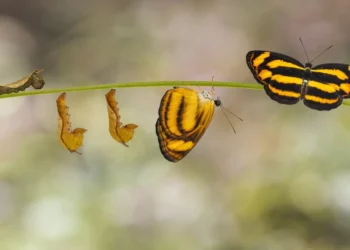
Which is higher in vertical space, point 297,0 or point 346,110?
point 297,0

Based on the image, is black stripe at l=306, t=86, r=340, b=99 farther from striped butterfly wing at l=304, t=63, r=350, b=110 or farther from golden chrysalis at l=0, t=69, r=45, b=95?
golden chrysalis at l=0, t=69, r=45, b=95

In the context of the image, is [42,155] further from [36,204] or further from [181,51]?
[181,51]

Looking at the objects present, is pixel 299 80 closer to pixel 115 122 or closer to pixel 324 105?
pixel 324 105

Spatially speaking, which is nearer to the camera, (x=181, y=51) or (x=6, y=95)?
(x=6, y=95)

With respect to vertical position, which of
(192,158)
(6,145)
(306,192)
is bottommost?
(306,192)

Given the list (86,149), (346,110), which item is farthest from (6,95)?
(346,110)

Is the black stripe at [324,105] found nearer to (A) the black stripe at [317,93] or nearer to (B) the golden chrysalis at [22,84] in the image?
(A) the black stripe at [317,93]

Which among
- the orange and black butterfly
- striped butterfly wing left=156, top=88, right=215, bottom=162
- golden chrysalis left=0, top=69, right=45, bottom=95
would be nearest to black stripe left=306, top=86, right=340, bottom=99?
the orange and black butterfly
